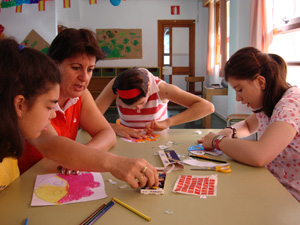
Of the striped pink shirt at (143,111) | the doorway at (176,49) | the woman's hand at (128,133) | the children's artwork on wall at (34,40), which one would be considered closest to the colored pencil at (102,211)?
the woman's hand at (128,133)

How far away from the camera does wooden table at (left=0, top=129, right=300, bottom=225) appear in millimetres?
822

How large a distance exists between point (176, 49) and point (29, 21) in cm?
582

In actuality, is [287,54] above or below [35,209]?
above

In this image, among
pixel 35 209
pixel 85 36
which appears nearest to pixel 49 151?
pixel 35 209

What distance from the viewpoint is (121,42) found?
8758 millimetres

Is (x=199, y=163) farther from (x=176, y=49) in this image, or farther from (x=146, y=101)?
→ (x=176, y=49)

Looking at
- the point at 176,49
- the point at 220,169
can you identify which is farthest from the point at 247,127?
the point at 176,49

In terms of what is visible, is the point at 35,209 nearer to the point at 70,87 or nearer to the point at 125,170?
the point at 125,170

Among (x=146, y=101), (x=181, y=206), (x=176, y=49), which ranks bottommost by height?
(x=181, y=206)

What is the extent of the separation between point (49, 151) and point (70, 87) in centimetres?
45

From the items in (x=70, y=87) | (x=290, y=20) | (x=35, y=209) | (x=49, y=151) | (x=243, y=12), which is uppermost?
(x=243, y=12)

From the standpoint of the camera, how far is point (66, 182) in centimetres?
110

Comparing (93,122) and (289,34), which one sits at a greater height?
(289,34)

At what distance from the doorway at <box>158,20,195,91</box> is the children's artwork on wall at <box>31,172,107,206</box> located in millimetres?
7868
